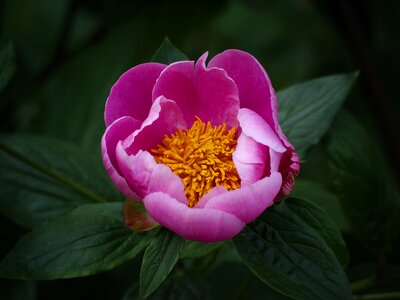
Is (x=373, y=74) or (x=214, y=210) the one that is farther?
(x=373, y=74)

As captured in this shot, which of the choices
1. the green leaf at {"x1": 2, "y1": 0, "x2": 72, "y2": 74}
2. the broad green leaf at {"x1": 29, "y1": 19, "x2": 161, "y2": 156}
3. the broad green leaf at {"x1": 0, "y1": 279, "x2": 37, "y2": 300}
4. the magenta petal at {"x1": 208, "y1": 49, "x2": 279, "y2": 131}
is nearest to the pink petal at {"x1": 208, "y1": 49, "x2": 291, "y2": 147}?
the magenta petal at {"x1": 208, "y1": 49, "x2": 279, "y2": 131}

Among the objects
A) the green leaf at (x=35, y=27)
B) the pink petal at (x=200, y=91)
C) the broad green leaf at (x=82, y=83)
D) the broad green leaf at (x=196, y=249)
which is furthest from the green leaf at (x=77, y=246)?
the green leaf at (x=35, y=27)

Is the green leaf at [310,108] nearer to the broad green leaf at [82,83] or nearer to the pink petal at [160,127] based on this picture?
the pink petal at [160,127]

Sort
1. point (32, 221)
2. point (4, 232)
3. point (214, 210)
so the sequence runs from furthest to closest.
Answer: point (4, 232) < point (32, 221) < point (214, 210)

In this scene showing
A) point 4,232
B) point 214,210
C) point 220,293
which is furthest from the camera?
point 220,293

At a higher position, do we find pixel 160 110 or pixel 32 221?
pixel 160 110

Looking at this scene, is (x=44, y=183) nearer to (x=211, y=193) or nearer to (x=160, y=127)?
(x=160, y=127)

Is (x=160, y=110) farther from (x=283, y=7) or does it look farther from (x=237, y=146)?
(x=283, y=7)

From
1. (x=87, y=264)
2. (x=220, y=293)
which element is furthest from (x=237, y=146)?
(x=220, y=293)

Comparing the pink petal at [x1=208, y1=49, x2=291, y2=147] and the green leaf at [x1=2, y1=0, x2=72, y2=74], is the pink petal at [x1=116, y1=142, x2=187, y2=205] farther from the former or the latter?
the green leaf at [x1=2, y1=0, x2=72, y2=74]
